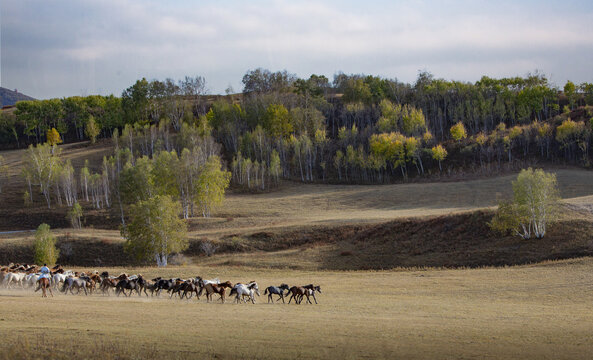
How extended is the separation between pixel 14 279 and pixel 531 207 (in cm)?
4450

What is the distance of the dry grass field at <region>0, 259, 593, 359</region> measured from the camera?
55.7 feet

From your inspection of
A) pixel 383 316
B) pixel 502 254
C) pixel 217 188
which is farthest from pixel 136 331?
pixel 217 188

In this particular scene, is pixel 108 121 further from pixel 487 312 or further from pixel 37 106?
pixel 487 312

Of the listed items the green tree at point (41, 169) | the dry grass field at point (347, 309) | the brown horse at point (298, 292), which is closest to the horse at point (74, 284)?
the dry grass field at point (347, 309)

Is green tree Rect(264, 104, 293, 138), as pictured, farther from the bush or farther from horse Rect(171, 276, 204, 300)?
horse Rect(171, 276, 204, 300)

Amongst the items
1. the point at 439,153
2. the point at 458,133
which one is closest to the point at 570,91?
the point at 458,133

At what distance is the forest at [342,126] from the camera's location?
360ft

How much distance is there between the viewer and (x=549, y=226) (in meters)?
48.3

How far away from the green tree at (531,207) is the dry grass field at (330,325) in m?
14.1

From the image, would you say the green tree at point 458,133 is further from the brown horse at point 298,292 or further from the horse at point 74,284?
the horse at point 74,284

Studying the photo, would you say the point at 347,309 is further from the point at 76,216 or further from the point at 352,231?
the point at 76,216

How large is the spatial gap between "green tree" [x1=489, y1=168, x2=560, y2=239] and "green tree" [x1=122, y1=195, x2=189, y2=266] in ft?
113

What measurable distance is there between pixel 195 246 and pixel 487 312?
42.2 m

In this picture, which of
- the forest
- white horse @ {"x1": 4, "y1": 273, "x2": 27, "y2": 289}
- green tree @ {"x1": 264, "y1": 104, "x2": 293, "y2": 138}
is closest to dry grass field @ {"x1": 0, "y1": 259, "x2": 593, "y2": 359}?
white horse @ {"x1": 4, "y1": 273, "x2": 27, "y2": 289}
